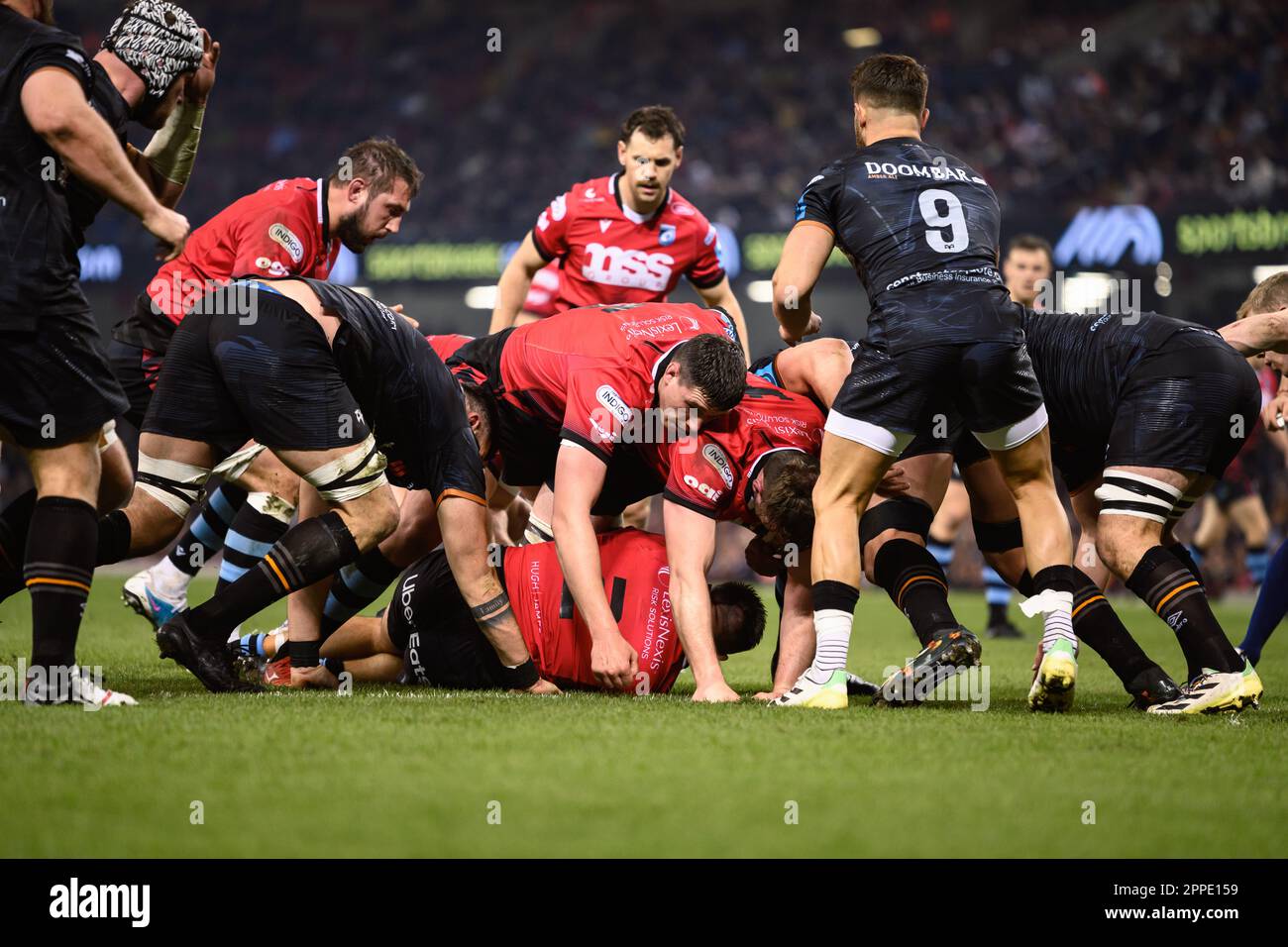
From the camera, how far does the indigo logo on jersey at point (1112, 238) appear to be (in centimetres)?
1364

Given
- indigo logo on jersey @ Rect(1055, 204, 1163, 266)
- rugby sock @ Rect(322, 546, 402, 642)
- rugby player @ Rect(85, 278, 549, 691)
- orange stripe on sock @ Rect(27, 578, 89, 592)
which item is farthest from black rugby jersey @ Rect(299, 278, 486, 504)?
indigo logo on jersey @ Rect(1055, 204, 1163, 266)

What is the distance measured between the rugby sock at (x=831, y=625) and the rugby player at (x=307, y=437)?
991mm

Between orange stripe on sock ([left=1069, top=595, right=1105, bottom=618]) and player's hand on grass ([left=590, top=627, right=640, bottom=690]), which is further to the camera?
orange stripe on sock ([left=1069, top=595, right=1105, bottom=618])

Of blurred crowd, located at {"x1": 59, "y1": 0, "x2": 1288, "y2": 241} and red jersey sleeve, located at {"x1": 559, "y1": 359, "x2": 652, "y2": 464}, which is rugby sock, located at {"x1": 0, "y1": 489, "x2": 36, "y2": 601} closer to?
red jersey sleeve, located at {"x1": 559, "y1": 359, "x2": 652, "y2": 464}

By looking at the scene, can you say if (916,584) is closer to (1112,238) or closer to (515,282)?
(515,282)

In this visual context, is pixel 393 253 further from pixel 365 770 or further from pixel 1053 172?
pixel 365 770

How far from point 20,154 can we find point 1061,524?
3.30m

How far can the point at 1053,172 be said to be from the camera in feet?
53.1

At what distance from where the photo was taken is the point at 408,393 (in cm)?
439

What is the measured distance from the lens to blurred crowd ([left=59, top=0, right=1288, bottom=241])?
52.4 feet

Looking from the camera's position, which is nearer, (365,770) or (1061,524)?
(365,770)

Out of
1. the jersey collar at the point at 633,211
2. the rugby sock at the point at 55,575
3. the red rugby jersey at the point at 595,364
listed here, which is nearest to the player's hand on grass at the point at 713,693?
the red rugby jersey at the point at 595,364

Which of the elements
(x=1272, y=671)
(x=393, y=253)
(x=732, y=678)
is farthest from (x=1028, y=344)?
(x=393, y=253)
